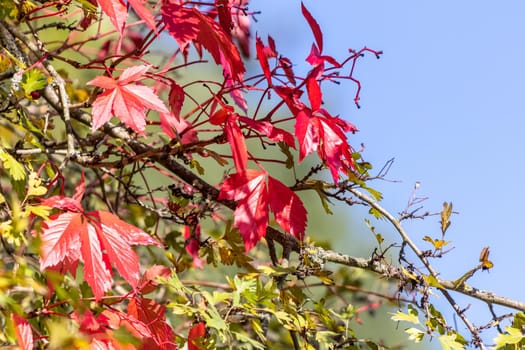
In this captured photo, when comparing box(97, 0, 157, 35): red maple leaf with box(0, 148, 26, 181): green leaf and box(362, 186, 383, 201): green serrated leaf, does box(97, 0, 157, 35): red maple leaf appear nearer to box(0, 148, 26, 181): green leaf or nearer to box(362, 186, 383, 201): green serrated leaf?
box(0, 148, 26, 181): green leaf

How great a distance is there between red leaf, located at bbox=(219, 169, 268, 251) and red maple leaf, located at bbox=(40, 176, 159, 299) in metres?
0.16

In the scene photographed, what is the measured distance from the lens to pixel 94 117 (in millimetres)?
1108

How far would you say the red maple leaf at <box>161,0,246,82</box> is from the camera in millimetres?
1183

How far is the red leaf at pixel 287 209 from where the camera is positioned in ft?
4.12

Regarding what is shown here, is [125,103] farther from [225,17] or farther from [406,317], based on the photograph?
[406,317]

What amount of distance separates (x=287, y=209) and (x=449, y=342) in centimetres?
37

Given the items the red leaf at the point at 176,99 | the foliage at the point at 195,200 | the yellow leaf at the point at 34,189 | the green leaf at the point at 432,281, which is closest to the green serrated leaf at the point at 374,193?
the foliage at the point at 195,200

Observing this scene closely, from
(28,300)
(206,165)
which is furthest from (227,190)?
(206,165)

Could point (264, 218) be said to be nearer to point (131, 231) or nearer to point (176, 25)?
point (131, 231)

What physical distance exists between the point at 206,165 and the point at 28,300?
6.27 feet

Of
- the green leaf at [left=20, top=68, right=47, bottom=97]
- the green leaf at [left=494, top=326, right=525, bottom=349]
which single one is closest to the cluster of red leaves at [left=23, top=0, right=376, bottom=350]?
the green leaf at [left=20, top=68, right=47, bottom=97]

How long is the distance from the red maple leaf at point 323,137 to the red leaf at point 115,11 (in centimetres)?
32

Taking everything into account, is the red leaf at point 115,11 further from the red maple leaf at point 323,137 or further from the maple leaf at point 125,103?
the red maple leaf at point 323,137

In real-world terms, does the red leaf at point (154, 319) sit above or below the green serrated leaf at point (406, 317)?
below
